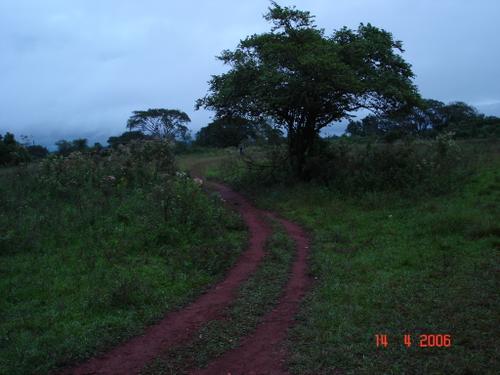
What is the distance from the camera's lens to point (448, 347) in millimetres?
4922

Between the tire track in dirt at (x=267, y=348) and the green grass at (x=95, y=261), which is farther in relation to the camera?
the green grass at (x=95, y=261)

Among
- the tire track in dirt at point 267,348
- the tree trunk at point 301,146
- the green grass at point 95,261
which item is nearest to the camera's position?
the tire track in dirt at point 267,348

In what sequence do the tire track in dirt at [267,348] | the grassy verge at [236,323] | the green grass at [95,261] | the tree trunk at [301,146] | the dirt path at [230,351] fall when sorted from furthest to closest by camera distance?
the tree trunk at [301,146] → the green grass at [95,261] → the grassy verge at [236,323] → the dirt path at [230,351] → the tire track in dirt at [267,348]

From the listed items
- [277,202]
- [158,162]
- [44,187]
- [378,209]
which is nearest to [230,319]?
[378,209]

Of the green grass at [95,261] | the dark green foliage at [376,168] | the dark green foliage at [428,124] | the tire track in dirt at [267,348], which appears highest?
the dark green foliage at [428,124]

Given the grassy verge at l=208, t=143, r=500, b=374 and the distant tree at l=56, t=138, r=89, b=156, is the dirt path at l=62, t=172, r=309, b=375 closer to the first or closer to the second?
the grassy verge at l=208, t=143, r=500, b=374

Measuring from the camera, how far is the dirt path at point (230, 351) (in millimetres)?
4855

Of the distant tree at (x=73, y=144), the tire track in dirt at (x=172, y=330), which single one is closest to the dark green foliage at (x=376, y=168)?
the tire track in dirt at (x=172, y=330)

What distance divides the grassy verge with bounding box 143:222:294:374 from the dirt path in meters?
0.11

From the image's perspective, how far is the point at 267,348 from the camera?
17.0 ft

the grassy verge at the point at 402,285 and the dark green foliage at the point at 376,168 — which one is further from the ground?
the dark green foliage at the point at 376,168

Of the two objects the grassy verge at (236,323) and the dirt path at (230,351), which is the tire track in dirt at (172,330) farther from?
the grassy verge at (236,323)

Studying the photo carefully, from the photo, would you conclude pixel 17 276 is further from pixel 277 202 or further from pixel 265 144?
pixel 265 144

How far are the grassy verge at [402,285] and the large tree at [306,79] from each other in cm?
385
